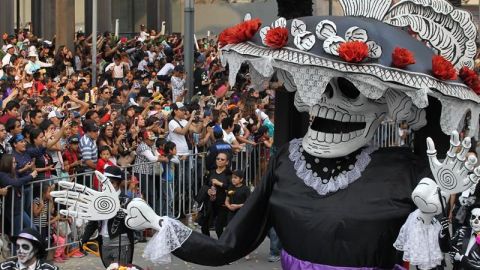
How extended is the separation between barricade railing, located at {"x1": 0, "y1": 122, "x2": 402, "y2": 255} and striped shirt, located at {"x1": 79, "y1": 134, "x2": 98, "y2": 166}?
1.25 ft

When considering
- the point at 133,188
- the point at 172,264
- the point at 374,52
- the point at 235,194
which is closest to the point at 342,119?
the point at 374,52

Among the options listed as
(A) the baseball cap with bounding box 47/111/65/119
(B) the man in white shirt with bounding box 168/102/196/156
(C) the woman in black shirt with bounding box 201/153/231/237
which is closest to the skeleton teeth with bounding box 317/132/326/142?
(C) the woman in black shirt with bounding box 201/153/231/237

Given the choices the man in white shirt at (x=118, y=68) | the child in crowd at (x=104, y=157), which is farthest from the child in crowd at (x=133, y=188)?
the man in white shirt at (x=118, y=68)

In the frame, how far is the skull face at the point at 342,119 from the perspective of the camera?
Answer: 602 cm

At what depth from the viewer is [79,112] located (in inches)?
554

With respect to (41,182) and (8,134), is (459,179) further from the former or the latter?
(8,134)

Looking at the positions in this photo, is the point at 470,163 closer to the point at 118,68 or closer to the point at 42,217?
the point at 42,217

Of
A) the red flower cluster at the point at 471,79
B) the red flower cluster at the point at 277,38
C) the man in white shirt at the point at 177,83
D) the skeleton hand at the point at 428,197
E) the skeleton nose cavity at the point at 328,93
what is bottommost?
the skeleton hand at the point at 428,197

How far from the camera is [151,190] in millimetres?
12367

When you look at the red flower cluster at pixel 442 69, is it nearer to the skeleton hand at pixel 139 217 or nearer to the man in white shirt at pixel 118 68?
the skeleton hand at pixel 139 217

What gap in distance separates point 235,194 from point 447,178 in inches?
236

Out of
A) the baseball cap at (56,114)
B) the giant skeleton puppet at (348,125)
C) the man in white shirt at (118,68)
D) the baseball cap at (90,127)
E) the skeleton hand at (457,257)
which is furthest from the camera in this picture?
the man in white shirt at (118,68)

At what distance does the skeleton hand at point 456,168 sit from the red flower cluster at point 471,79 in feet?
2.31

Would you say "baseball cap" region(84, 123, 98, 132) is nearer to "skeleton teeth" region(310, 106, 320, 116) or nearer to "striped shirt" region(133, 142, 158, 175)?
"striped shirt" region(133, 142, 158, 175)
